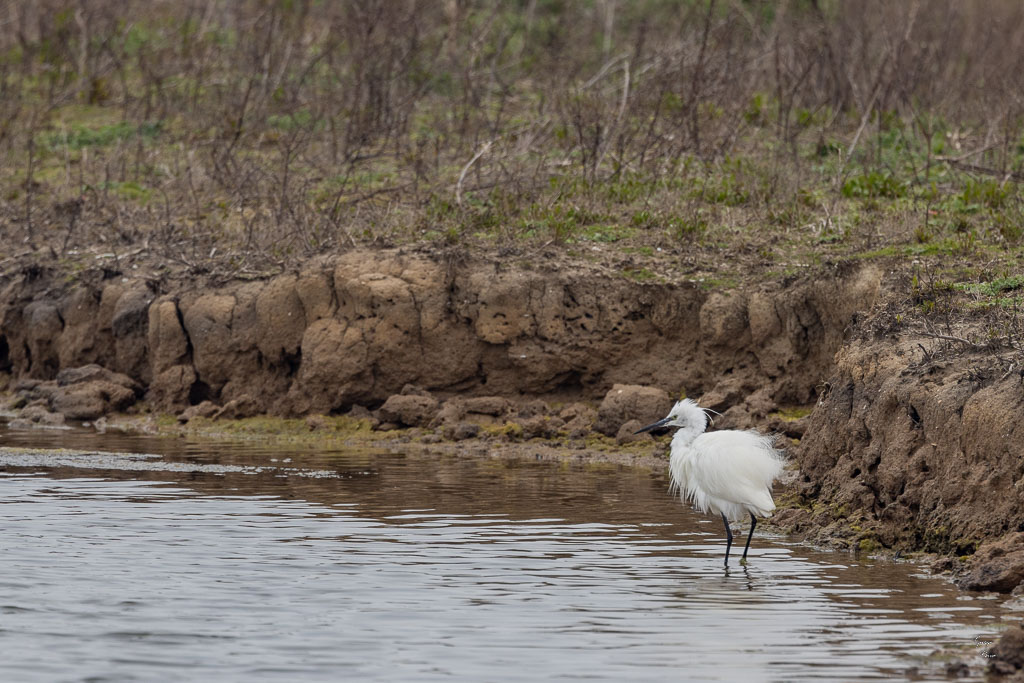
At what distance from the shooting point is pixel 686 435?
898 cm

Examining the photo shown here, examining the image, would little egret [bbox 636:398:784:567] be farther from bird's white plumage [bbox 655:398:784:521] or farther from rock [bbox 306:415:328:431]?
rock [bbox 306:415:328:431]

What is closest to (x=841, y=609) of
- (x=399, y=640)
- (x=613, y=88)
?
(x=399, y=640)

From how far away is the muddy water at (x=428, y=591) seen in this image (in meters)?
5.56

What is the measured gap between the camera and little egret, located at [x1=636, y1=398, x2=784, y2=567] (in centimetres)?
814

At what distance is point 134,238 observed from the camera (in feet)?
51.8

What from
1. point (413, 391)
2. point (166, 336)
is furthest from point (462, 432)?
point (166, 336)

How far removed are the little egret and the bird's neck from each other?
8 cm

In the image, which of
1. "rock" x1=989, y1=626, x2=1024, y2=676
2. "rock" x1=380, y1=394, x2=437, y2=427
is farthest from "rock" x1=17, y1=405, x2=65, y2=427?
"rock" x1=989, y1=626, x2=1024, y2=676

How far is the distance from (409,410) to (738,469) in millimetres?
5190

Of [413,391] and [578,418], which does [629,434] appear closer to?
[578,418]

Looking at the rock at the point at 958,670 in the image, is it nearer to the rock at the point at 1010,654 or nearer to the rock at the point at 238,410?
the rock at the point at 1010,654

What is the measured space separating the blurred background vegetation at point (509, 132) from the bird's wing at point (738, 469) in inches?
176

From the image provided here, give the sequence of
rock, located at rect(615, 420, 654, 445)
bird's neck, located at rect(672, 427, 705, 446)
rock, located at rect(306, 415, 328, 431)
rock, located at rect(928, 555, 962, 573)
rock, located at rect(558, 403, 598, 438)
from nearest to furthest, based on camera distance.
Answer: rock, located at rect(928, 555, 962, 573), bird's neck, located at rect(672, 427, 705, 446), rock, located at rect(615, 420, 654, 445), rock, located at rect(558, 403, 598, 438), rock, located at rect(306, 415, 328, 431)

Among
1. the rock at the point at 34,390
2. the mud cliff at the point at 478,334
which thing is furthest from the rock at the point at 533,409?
the rock at the point at 34,390
